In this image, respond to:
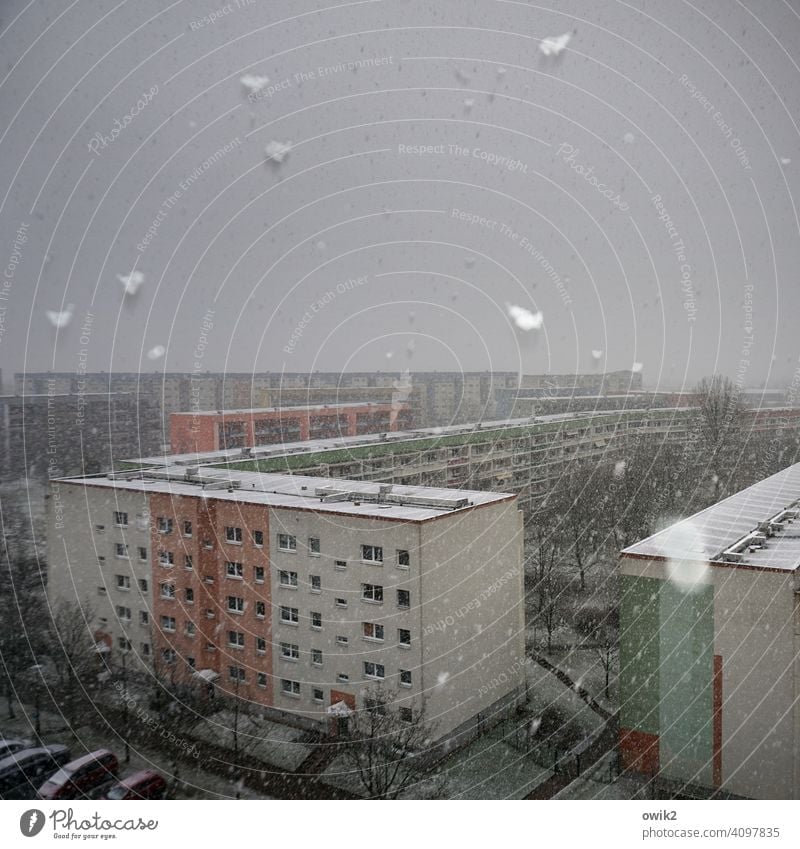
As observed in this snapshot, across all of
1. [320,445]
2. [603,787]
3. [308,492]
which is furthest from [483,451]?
[603,787]

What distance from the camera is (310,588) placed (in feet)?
8.58

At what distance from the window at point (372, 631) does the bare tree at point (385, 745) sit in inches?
7.0

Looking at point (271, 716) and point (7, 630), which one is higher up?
point (7, 630)

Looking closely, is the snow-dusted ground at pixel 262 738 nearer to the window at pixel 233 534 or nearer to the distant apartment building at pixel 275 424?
the window at pixel 233 534

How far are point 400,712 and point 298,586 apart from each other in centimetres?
62

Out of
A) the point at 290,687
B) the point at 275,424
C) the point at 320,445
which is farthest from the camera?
the point at 275,424

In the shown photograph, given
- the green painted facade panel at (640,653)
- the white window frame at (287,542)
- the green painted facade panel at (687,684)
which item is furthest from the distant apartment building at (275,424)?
the green painted facade panel at (687,684)

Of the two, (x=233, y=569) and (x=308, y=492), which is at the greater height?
(x=308, y=492)

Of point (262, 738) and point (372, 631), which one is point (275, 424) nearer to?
point (372, 631)

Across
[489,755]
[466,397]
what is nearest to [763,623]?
[489,755]

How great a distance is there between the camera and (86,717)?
234 cm

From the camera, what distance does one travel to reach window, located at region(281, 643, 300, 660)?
2.60 meters

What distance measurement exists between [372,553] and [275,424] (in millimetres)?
5129
